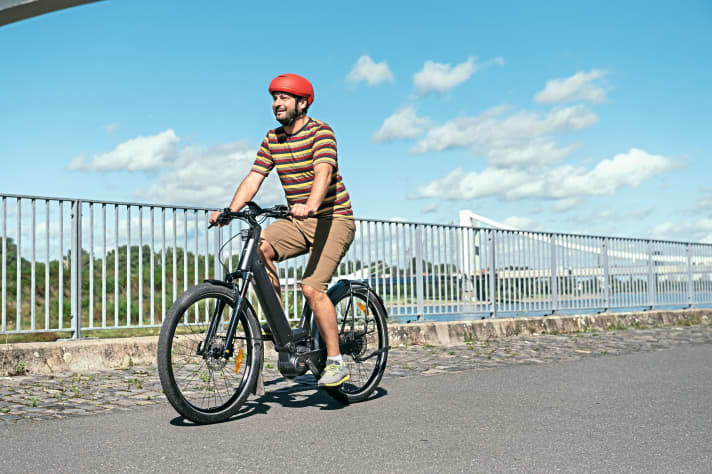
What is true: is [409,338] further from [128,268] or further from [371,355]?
[371,355]

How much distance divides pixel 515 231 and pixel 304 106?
7912 millimetres

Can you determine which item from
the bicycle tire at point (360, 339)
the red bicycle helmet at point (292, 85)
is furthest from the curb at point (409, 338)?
the red bicycle helmet at point (292, 85)

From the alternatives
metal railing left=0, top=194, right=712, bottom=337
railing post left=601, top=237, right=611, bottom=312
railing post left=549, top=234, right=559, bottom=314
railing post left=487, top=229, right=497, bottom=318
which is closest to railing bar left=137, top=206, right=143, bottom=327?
metal railing left=0, top=194, right=712, bottom=337

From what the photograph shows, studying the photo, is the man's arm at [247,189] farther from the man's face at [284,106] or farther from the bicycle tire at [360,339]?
the bicycle tire at [360,339]

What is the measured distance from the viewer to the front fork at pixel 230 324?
174 inches

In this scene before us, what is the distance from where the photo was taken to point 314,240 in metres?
5.19

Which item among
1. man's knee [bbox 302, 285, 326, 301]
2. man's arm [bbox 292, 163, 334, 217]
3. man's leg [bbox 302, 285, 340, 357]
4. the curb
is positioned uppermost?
man's arm [bbox 292, 163, 334, 217]

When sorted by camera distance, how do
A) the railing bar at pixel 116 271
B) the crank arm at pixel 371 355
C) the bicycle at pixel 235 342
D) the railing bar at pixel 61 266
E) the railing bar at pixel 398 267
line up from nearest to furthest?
the bicycle at pixel 235 342
the crank arm at pixel 371 355
the railing bar at pixel 61 266
the railing bar at pixel 116 271
the railing bar at pixel 398 267

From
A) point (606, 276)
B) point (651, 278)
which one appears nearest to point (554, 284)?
point (606, 276)

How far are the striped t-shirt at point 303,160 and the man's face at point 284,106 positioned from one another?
15 cm

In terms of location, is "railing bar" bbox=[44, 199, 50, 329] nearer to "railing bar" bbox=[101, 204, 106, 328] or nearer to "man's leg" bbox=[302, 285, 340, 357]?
"railing bar" bbox=[101, 204, 106, 328]

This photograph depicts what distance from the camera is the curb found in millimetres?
7105

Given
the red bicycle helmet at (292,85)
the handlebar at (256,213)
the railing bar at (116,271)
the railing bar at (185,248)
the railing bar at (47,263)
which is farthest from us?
the railing bar at (185,248)

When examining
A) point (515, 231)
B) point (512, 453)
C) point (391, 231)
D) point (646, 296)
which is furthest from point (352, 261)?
point (646, 296)
